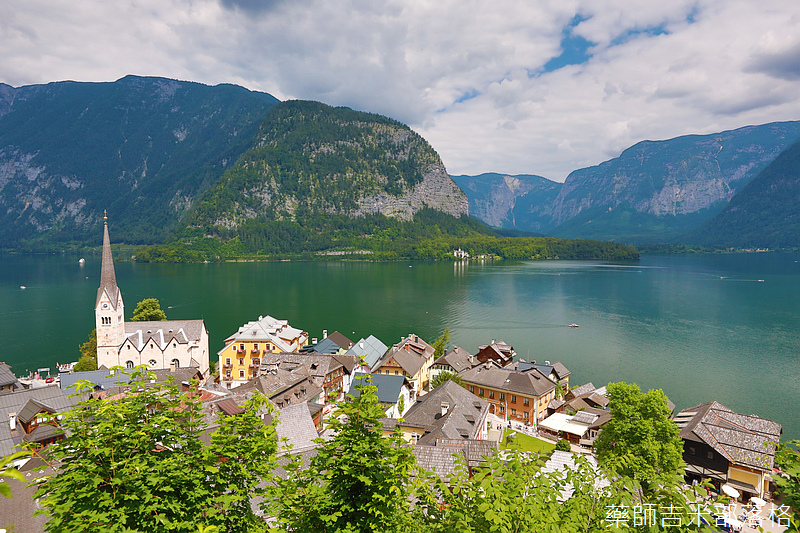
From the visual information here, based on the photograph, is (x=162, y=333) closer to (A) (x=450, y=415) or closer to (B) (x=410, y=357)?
(B) (x=410, y=357)

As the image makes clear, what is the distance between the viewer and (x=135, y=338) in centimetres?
4150

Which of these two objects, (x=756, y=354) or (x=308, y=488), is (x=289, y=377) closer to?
(x=308, y=488)

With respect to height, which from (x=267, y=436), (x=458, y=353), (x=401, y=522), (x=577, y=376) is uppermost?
(x=267, y=436)

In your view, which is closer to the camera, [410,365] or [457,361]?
[410,365]

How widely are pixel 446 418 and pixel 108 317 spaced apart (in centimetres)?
3368

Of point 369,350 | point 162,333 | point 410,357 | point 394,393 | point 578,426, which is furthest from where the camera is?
point 369,350

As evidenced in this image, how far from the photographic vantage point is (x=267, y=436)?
9.30m

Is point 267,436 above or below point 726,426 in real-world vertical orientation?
above

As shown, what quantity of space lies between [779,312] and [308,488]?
108 metres

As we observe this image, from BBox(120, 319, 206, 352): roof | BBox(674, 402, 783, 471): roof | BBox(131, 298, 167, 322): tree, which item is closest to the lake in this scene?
BBox(131, 298, 167, 322): tree

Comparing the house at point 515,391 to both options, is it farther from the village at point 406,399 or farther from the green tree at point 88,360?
the green tree at point 88,360

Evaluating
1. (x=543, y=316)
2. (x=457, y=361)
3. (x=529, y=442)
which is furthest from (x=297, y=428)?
(x=543, y=316)

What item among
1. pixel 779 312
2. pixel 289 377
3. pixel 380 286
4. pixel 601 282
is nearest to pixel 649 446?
pixel 289 377

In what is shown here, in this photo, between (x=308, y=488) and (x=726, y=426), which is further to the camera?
(x=726, y=426)
